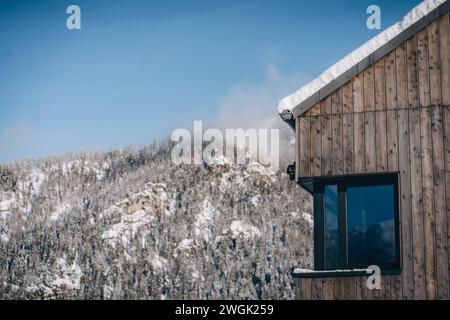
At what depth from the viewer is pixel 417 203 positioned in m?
14.8

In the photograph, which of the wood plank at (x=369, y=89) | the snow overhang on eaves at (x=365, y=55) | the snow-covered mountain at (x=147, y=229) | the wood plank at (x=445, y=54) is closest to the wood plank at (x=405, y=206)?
the wood plank at (x=369, y=89)

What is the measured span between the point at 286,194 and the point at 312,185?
98402 mm

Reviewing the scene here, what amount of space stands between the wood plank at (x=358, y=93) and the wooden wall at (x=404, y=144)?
0.7 inches

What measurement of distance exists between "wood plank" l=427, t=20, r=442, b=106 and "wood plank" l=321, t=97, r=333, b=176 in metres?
1.71

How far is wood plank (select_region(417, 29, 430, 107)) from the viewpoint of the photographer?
15.3 metres

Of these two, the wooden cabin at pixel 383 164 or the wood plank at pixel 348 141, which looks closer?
the wooden cabin at pixel 383 164

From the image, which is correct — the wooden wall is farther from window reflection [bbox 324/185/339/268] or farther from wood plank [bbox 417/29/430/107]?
window reflection [bbox 324/185/339/268]

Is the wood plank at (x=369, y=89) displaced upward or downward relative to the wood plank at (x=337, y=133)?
upward

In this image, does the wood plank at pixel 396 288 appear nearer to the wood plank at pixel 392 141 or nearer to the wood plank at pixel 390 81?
the wood plank at pixel 392 141


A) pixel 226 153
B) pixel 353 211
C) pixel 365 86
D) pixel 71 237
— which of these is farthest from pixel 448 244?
pixel 226 153

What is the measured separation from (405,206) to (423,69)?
2330mm

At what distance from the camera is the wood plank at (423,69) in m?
15.3

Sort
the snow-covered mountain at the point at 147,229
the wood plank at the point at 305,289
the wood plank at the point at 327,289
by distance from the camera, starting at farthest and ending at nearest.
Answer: the snow-covered mountain at the point at 147,229 → the wood plank at the point at 305,289 → the wood plank at the point at 327,289
